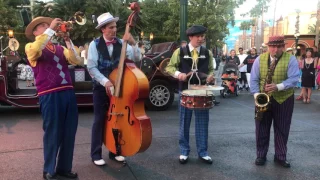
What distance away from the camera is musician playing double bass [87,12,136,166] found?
409cm

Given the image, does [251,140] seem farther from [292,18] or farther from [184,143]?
[292,18]

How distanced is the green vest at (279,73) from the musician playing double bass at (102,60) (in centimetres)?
168

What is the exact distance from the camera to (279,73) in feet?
14.1

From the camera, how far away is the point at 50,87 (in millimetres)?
3648

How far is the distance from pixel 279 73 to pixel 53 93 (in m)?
2.72

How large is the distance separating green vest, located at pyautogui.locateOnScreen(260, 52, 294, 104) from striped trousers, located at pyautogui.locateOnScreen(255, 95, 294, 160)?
2.4 inches

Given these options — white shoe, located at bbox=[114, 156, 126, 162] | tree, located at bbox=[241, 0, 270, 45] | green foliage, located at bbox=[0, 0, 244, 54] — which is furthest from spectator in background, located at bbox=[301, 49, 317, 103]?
tree, located at bbox=[241, 0, 270, 45]

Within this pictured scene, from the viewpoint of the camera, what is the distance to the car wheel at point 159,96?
862 cm

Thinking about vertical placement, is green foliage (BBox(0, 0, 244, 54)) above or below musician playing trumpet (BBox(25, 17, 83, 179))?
above

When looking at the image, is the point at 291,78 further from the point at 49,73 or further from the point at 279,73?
the point at 49,73

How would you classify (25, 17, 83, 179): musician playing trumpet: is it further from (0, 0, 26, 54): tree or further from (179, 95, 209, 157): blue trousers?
(0, 0, 26, 54): tree

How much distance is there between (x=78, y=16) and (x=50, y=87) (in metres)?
0.86

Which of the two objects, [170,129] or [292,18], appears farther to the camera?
[292,18]

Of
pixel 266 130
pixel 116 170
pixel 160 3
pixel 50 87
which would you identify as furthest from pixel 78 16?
pixel 160 3
